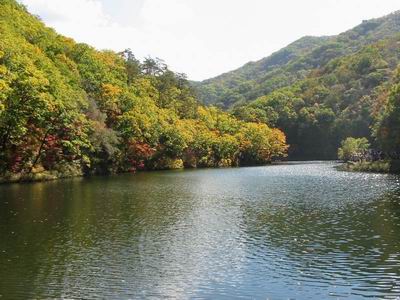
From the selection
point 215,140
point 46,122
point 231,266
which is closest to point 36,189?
point 46,122

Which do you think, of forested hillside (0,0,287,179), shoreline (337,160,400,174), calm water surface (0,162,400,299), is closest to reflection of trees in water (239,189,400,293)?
calm water surface (0,162,400,299)

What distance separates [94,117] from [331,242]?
5808 centimetres

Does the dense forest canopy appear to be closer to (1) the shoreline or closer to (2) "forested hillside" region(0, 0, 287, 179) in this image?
(2) "forested hillside" region(0, 0, 287, 179)

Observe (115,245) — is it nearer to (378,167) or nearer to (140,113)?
(378,167)

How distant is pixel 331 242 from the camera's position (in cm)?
2391

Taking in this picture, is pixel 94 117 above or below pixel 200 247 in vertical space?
above

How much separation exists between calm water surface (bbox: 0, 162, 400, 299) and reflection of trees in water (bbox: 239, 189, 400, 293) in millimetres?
54

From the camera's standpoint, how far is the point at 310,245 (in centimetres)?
2345

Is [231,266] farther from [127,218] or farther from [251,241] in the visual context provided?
[127,218]

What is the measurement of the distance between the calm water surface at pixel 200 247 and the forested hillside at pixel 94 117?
19203 millimetres

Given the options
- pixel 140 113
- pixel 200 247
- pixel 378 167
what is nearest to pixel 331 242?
pixel 200 247

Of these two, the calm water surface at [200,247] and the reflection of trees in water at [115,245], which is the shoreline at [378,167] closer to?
the calm water surface at [200,247]

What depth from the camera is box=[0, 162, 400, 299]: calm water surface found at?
16797 millimetres

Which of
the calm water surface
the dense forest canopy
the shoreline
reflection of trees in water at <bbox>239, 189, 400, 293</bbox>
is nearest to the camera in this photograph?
the calm water surface
